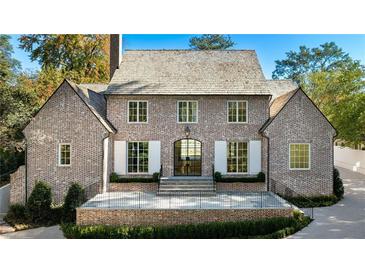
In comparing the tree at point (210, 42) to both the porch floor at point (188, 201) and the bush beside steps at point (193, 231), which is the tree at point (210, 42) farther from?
the bush beside steps at point (193, 231)

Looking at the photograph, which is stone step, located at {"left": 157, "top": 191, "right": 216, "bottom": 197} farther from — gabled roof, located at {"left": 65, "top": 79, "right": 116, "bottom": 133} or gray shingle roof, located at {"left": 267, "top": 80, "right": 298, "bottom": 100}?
gray shingle roof, located at {"left": 267, "top": 80, "right": 298, "bottom": 100}

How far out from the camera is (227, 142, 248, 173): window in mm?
18016

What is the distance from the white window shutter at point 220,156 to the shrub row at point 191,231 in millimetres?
5708

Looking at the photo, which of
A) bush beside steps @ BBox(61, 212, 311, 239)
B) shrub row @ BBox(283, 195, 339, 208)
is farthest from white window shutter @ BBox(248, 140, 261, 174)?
bush beside steps @ BBox(61, 212, 311, 239)

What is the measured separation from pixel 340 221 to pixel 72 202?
36.6ft

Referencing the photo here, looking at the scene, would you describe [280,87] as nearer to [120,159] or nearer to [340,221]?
[340,221]

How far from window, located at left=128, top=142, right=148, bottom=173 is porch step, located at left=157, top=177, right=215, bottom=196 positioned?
4.96 feet

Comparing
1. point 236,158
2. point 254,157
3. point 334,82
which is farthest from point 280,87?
point 334,82

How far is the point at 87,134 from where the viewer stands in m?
16.2

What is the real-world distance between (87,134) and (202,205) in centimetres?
681
